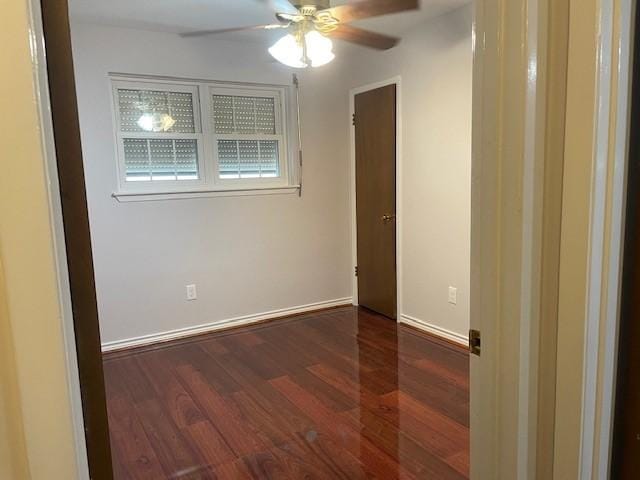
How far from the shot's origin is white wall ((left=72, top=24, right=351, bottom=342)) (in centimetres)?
339

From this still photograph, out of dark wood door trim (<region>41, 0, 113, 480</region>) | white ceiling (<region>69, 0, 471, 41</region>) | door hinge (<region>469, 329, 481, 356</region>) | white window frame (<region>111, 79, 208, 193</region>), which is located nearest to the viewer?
dark wood door trim (<region>41, 0, 113, 480</region>)

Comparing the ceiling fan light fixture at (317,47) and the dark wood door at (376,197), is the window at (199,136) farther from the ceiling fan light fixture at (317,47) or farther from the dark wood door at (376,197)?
the ceiling fan light fixture at (317,47)

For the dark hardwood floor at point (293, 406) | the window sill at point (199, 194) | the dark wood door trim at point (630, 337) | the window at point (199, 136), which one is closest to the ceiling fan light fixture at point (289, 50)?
the window at point (199, 136)

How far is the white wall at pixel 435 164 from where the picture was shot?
331 centimetres

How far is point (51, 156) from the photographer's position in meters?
0.55

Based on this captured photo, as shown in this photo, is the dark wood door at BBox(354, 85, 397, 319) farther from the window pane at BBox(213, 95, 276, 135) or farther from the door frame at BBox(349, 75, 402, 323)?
the window pane at BBox(213, 95, 276, 135)

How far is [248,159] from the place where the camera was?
4086 mm

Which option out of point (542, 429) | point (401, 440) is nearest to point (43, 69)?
point (542, 429)

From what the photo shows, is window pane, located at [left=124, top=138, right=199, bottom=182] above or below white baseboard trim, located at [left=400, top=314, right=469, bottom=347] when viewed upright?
above

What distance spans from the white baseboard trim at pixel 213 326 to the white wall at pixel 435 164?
34.2 inches

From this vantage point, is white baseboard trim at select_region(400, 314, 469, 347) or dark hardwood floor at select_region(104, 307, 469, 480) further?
white baseboard trim at select_region(400, 314, 469, 347)

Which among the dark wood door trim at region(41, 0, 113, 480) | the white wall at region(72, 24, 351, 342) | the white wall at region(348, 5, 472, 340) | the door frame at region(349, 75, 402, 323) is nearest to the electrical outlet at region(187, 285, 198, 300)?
the white wall at region(72, 24, 351, 342)

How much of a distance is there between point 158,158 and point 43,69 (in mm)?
3354

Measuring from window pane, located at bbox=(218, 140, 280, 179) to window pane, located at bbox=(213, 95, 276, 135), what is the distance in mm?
102
